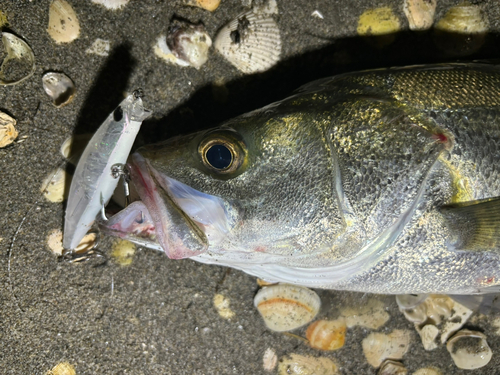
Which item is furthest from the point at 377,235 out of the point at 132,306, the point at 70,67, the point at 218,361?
the point at 70,67

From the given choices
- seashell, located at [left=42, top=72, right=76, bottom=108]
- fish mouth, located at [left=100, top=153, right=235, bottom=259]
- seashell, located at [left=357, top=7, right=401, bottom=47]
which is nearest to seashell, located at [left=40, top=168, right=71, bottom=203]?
seashell, located at [left=42, top=72, right=76, bottom=108]

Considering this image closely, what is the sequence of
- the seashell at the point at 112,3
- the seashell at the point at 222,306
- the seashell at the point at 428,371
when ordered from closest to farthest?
the seashell at the point at 112,3 → the seashell at the point at 222,306 → the seashell at the point at 428,371

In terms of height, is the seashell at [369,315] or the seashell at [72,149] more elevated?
the seashell at [72,149]

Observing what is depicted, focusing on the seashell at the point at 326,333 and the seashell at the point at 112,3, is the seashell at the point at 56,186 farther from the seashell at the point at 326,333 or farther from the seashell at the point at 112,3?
the seashell at the point at 326,333

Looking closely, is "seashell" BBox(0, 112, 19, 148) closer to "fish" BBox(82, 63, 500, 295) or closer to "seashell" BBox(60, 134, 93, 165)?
"seashell" BBox(60, 134, 93, 165)

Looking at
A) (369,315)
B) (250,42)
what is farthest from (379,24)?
(369,315)

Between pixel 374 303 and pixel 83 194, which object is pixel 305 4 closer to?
pixel 83 194

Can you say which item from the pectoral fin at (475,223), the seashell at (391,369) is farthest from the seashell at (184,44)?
the seashell at (391,369)
